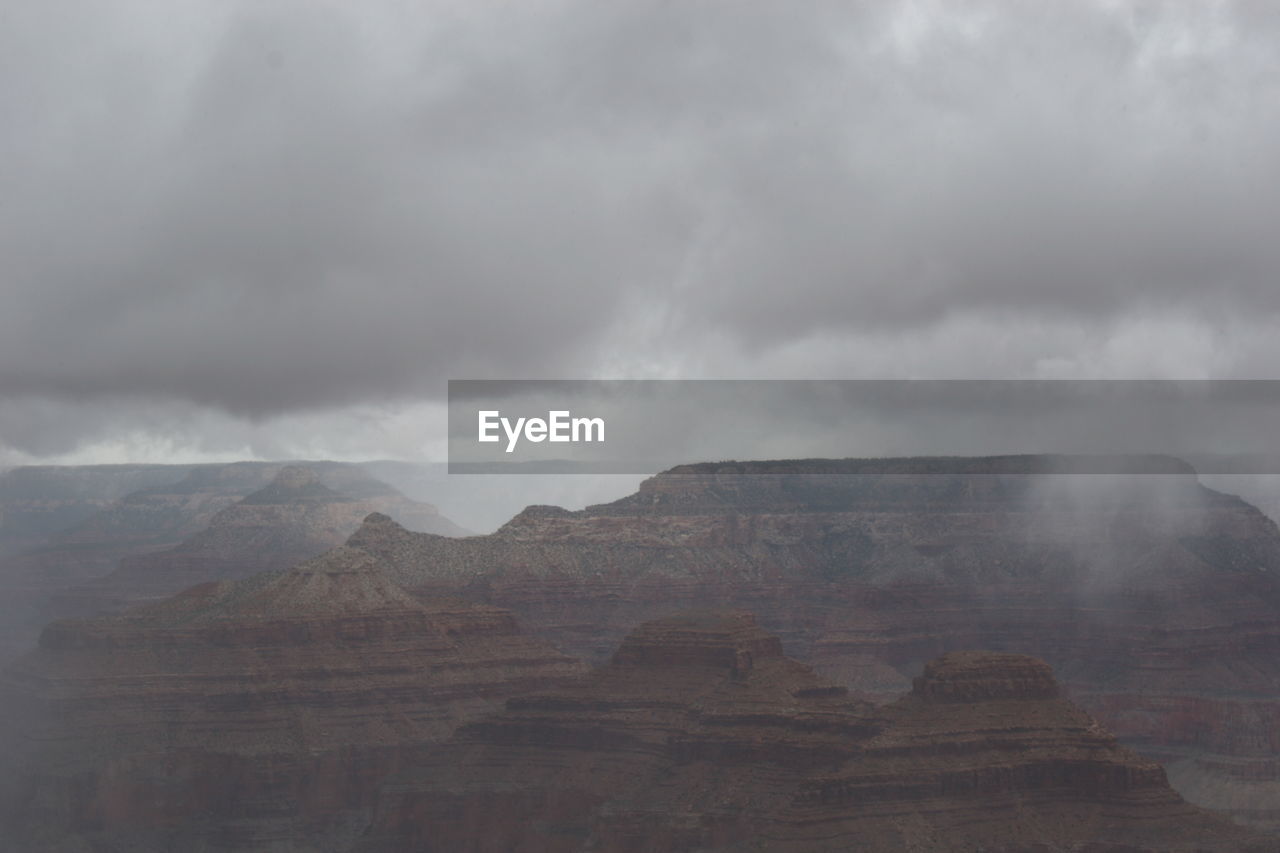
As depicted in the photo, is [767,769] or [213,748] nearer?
[767,769]

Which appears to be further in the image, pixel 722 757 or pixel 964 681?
pixel 722 757

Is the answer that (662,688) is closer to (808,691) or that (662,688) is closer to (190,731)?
(808,691)

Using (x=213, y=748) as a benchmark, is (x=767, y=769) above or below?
above

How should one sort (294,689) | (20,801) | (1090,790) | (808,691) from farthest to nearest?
(294,689), (20,801), (808,691), (1090,790)

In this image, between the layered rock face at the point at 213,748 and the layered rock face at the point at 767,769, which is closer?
the layered rock face at the point at 767,769

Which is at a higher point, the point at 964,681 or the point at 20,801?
the point at 964,681

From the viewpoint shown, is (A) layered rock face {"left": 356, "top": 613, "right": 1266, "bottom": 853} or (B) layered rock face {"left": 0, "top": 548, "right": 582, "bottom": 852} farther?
(B) layered rock face {"left": 0, "top": 548, "right": 582, "bottom": 852}

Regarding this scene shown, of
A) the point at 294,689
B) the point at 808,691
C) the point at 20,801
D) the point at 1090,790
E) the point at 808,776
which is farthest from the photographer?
the point at 294,689

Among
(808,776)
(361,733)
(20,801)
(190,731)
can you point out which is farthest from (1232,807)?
(20,801)
